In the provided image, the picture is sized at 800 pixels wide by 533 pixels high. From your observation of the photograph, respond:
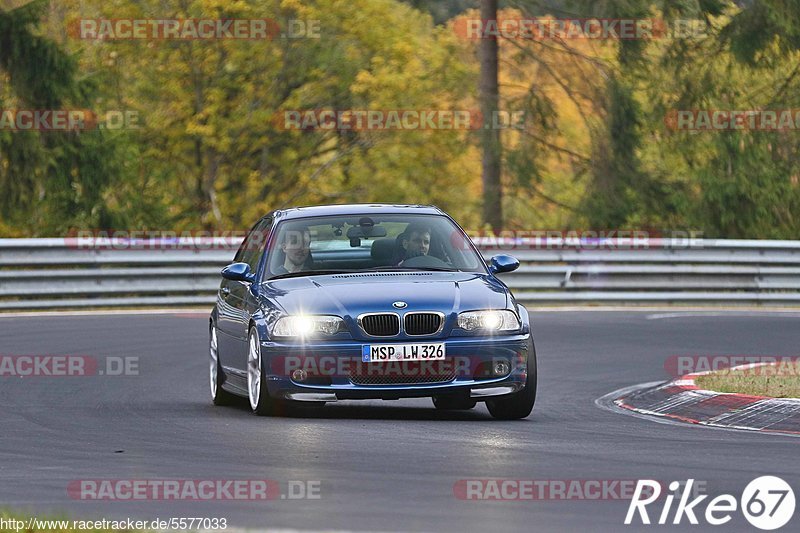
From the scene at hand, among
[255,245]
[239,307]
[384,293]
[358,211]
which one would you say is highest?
[358,211]

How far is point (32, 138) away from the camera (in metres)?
33.9

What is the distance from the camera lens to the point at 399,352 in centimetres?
1191

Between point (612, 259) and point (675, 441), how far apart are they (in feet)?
53.5

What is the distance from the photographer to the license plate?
39.1 feet

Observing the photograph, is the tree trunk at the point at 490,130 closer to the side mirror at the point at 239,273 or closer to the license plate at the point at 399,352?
the side mirror at the point at 239,273

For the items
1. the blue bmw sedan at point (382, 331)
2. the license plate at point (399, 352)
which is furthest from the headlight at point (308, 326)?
the license plate at point (399, 352)

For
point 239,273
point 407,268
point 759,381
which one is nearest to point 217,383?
point 239,273

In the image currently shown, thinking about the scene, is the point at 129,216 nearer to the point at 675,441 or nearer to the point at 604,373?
the point at 604,373

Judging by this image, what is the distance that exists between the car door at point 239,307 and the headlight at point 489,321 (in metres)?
1.70

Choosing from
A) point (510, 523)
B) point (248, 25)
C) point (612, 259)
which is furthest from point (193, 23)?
point (510, 523)

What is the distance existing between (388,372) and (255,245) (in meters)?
2.61

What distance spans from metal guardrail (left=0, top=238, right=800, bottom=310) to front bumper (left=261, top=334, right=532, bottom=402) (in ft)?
44.2

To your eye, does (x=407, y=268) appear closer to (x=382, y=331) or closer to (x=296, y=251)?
(x=296, y=251)

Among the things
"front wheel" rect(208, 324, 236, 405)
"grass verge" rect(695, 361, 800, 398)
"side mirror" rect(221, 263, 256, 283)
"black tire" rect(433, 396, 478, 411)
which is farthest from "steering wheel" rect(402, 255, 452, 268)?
"grass verge" rect(695, 361, 800, 398)
